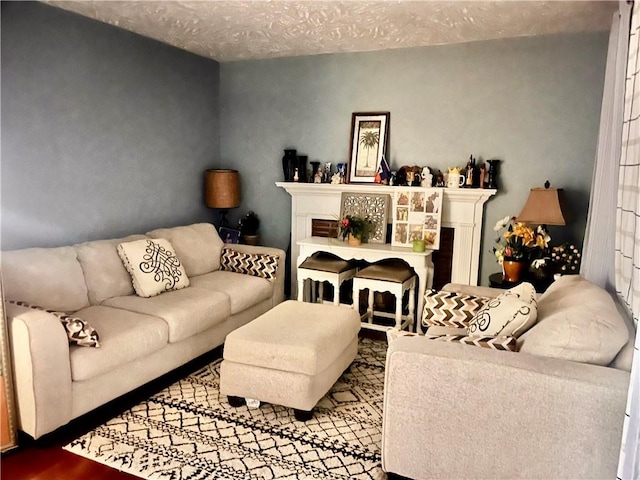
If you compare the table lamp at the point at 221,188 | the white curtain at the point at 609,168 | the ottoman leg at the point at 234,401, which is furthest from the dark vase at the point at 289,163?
the white curtain at the point at 609,168

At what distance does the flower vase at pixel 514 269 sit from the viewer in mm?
3494

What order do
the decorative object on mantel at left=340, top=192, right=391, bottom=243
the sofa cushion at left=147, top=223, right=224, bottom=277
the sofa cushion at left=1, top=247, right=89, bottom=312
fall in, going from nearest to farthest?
the sofa cushion at left=1, top=247, right=89, bottom=312 → the sofa cushion at left=147, top=223, right=224, bottom=277 → the decorative object on mantel at left=340, top=192, right=391, bottom=243

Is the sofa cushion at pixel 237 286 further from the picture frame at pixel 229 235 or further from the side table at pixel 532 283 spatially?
the side table at pixel 532 283

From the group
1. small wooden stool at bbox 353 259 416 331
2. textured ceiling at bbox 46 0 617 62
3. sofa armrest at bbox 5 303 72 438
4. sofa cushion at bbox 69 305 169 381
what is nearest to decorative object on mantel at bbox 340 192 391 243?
small wooden stool at bbox 353 259 416 331

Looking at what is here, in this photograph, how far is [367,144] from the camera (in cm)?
440

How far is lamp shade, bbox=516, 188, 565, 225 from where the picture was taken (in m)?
3.44

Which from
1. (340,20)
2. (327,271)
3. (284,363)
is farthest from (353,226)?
(284,363)

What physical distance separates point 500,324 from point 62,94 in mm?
3196

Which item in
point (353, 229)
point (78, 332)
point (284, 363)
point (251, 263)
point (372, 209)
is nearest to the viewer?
point (78, 332)

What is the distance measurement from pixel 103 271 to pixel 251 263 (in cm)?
123

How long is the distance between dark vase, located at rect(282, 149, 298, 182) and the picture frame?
0.75 metres

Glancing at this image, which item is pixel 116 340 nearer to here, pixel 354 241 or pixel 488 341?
pixel 488 341

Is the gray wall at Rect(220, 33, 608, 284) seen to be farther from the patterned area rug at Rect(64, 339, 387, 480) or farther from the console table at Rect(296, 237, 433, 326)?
the patterned area rug at Rect(64, 339, 387, 480)

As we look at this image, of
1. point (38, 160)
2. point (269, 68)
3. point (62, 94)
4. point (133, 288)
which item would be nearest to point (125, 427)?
point (133, 288)
